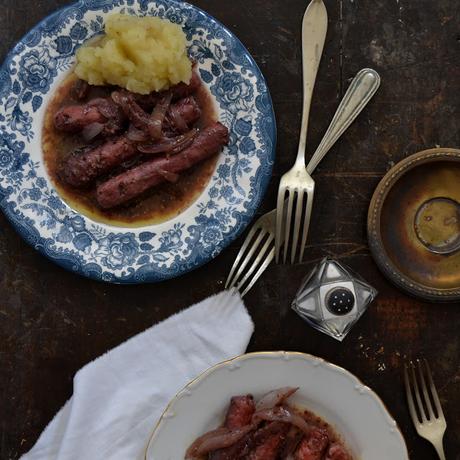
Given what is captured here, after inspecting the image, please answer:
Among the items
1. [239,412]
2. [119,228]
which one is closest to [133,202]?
[119,228]

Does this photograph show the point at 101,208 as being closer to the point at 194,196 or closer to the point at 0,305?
the point at 194,196

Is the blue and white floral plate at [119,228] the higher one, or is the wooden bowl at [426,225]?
the blue and white floral plate at [119,228]

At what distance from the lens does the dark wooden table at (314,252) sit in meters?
2.50

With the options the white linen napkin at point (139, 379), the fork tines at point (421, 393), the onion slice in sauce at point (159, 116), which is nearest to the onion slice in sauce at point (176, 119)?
the onion slice in sauce at point (159, 116)

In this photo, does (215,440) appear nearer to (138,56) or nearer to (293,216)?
(293,216)

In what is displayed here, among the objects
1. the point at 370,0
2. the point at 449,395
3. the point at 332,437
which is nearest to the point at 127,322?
the point at 332,437

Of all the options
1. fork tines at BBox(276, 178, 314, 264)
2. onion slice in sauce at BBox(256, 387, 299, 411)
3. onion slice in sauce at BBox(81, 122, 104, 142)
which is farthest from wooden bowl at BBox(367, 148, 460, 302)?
onion slice in sauce at BBox(81, 122, 104, 142)

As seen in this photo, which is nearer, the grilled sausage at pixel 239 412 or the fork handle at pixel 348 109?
the grilled sausage at pixel 239 412

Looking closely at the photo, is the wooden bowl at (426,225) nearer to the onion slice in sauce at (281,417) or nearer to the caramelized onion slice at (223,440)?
the onion slice in sauce at (281,417)

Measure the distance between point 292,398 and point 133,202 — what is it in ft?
3.11

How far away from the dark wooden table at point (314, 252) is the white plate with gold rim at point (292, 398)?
0.63ft

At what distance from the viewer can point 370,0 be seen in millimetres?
2508

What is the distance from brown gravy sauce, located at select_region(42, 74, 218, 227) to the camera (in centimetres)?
242

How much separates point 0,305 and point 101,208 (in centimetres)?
55
